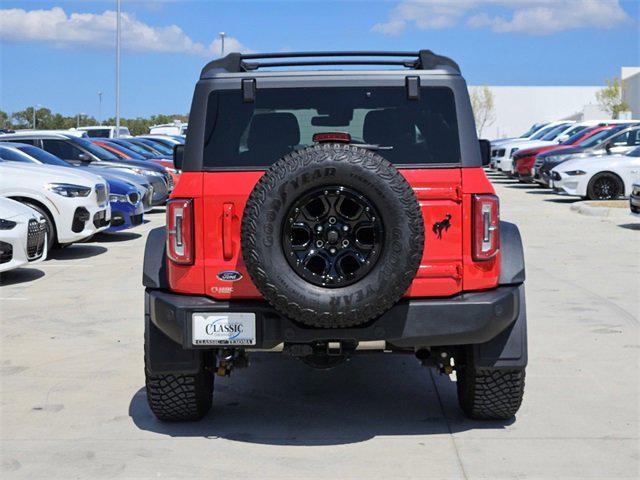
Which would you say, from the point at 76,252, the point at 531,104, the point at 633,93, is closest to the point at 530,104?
the point at 531,104

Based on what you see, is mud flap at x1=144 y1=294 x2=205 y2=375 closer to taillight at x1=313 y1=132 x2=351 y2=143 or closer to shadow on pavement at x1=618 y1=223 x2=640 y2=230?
taillight at x1=313 y1=132 x2=351 y2=143

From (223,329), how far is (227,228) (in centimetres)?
52

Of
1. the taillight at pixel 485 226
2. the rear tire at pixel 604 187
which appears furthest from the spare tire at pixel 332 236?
the rear tire at pixel 604 187

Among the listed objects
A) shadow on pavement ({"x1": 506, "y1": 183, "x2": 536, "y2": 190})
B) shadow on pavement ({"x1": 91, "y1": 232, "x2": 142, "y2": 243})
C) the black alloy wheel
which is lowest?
shadow on pavement ({"x1": 91, "y1": 232, "x2": 142, "y2": 243})

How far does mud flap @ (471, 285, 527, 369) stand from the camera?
575 centimetres

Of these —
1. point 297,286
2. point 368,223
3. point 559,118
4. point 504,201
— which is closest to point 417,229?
point 368,223

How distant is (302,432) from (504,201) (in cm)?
1911

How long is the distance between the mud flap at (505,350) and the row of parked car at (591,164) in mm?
11732

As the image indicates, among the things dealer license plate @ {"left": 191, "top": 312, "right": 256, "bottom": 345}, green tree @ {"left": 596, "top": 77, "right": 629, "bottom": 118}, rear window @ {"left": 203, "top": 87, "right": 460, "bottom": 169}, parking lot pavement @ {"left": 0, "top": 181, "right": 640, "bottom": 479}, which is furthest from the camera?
green tree @ {"left": 596, "top": 77, "right": 629, "bottom": 118}

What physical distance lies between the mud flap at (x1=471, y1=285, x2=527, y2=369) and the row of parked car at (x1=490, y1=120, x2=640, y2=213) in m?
11.7

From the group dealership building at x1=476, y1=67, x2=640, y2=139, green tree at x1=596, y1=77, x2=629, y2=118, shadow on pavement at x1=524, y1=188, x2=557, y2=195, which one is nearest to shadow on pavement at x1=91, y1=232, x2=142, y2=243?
shadow on pavement at x1=524, y1=188, x2=557, y2=195

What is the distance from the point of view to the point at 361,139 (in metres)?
5.89

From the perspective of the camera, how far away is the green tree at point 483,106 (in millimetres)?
91875

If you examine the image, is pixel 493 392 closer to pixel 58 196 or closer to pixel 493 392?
pixel 493 392
